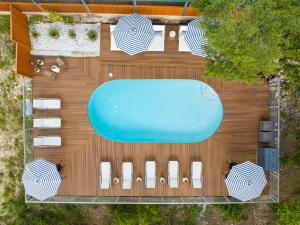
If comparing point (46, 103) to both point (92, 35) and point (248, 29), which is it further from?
point (248, 29)

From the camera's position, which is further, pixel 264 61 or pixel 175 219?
pixel 175 219

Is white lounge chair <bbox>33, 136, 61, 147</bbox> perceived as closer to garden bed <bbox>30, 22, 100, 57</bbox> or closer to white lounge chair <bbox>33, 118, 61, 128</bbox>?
white lounge chair <bbox>33, 118, 61, 128</bbox>

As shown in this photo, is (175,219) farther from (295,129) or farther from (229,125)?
(295,129)

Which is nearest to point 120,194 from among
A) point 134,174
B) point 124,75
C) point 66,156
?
point 134,174

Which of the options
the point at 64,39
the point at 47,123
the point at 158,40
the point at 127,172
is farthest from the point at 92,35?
the point at 127,172

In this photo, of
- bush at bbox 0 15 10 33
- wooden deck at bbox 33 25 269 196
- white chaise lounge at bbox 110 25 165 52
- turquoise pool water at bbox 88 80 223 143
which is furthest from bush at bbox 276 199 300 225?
bush at bbox 0 15 10 33
